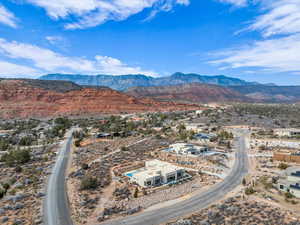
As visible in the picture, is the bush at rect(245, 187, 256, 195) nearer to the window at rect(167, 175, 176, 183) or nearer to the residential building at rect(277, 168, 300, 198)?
the residential building at rect(277, 168, 300, 198)

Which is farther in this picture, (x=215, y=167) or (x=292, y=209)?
(x=215, y=167)

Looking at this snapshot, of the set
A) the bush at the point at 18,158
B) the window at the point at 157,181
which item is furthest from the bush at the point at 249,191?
the bush at the point at 18,158

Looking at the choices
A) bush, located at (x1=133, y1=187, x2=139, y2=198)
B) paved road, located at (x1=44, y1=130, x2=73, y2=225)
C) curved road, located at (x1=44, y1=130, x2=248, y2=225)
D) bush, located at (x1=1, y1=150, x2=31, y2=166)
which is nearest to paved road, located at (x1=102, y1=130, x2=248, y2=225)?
curved road, located at (x1=44, y1=130, x2=248, y2=225)

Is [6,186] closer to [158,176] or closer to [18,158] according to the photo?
[18,158]

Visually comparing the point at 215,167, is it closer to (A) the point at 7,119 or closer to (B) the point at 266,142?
(B) the point at 266,142

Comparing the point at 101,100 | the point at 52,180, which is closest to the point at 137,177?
the point at 52,180

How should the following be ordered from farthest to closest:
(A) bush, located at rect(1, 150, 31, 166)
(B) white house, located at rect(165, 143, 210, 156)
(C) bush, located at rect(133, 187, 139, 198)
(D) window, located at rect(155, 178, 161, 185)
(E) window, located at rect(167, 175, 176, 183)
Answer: (B) white house, located at rect(165, 143, 210, 156) < (A) bush, located at rect(1, 150, 31, 166) < (E) window, located at rect(167, 175, 176, 183) < (D) window, located at rect(155, 178, 161, 185) < (C) bush, located at rect(133, 187, 139, 198)

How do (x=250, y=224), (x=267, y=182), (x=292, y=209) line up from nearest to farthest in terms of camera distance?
1. (x=250, y=224)
2. (x=292, y=209)
3. (x=267, y=182)
